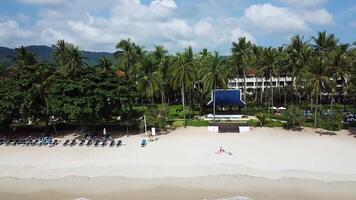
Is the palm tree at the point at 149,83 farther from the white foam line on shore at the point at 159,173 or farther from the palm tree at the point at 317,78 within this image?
the white foam line on shore at the point at 159,173

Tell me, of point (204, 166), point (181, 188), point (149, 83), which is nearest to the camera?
point (181, 188)

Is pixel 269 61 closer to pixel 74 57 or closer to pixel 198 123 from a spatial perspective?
pixel 198 123

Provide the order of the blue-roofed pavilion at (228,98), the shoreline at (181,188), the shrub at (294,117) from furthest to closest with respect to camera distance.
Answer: the blue-roofed pavilion at (228,98) → the shrub at (294,117) → the shoreline at (181,188)

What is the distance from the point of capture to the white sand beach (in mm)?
34562

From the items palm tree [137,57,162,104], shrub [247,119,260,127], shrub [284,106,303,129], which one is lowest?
shrub [247,119,260,127]

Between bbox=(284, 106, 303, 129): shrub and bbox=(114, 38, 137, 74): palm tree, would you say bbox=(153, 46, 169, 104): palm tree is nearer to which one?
bbox=(114, 38, 137, 74): palm tree

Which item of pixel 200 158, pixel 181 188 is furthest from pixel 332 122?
pixel 181 188

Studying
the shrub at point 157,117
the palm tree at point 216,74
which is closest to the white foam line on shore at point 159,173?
the shrub at point 157,117

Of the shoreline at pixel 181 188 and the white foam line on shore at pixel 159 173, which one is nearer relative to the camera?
the shoreline at pixel 181 188

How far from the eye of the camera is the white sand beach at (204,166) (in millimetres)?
34562

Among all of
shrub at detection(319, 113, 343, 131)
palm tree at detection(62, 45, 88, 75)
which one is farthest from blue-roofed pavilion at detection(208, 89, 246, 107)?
palm tree at detection(62, 45, 88, 75)

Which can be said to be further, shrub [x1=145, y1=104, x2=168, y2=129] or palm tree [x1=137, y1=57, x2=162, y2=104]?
palm tree [x1=137, y1=57, x2=162, y2=104]

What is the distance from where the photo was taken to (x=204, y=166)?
134ft

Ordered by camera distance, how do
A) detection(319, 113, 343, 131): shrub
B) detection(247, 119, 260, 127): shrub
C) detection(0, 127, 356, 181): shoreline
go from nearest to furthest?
detection(0, 127, 356, 181): shoreline < detection(319, 113, 343, 131): shrub < detection(247, 119, 260, 127): shrub
